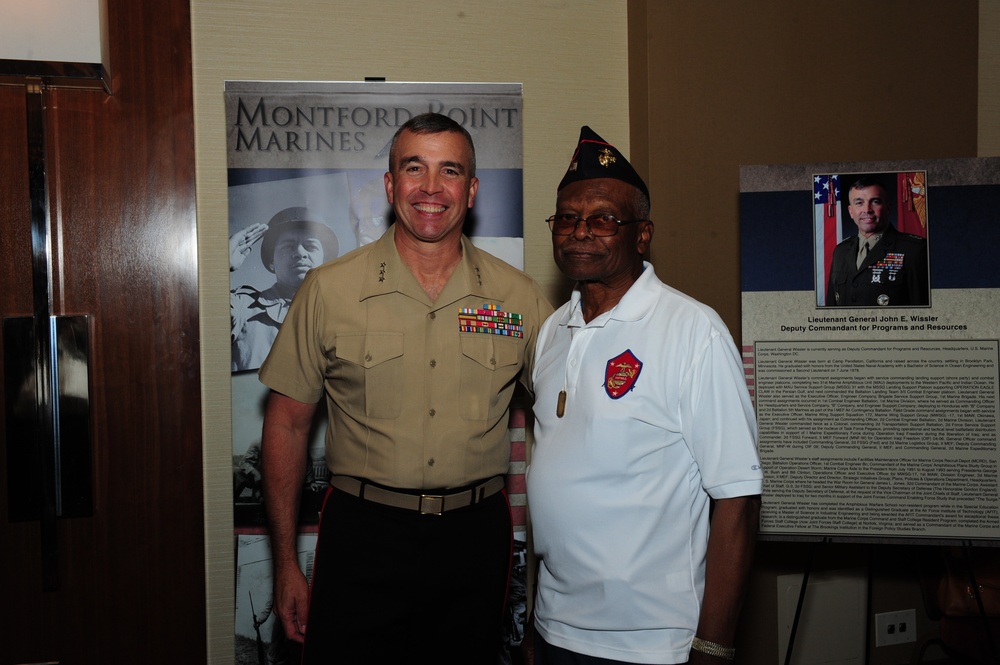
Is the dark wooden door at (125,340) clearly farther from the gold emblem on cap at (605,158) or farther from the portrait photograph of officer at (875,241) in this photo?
the portrait photograph of officer at (875,241)

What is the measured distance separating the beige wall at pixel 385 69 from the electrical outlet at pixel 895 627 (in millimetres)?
1824

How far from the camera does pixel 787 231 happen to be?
2.26 meters

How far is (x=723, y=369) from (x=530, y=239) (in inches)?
53.7

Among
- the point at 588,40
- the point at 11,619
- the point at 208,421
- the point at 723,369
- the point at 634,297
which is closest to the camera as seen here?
the point at 723,369

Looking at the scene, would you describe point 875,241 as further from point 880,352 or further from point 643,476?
point 643,476

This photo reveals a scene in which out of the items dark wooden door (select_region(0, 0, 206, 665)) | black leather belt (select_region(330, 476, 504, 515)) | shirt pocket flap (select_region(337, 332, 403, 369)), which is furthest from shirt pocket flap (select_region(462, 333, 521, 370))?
dark wooden door (select_region(0, 0, 206, 665))

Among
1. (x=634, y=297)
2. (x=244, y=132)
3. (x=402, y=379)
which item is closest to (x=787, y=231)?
(x=634, y=297)

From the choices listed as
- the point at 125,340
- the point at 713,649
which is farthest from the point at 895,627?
the point at 125,340

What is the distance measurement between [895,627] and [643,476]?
2.03 meters

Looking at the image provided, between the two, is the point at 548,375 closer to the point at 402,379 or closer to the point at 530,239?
the point at 402,379

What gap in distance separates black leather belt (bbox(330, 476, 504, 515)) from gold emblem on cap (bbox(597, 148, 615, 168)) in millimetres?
910

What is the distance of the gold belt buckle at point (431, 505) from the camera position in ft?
6.39

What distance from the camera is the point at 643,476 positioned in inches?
62.9

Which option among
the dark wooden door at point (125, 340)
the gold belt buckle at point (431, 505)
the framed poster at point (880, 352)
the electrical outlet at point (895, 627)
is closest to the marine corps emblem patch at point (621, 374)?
the gold belt buckle at point (431, 505)
